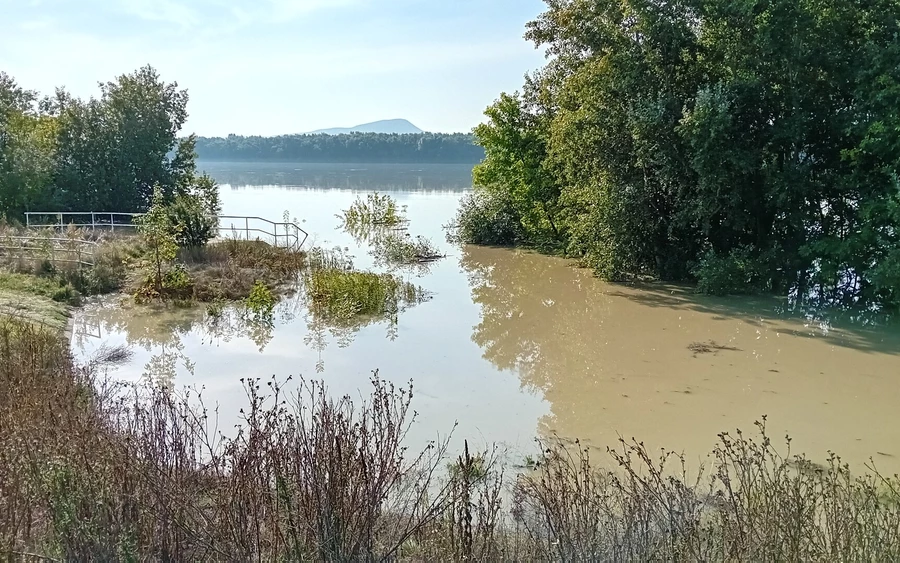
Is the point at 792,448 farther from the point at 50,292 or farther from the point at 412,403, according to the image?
the point at 50,292

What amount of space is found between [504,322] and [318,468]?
9954 mm

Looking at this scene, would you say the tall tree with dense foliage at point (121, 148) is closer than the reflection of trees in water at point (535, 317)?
No

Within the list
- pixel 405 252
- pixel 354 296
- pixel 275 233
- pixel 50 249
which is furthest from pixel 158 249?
pixel 405 252

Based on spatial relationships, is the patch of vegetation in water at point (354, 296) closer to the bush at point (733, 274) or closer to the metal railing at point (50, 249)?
the metal railing at point (50, 249)

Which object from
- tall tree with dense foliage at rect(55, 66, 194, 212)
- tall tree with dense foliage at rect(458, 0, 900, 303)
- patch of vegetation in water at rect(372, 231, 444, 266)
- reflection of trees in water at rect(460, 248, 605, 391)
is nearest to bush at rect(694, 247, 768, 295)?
tall tree with dense foliage at rect(458, 0, 900, 303)

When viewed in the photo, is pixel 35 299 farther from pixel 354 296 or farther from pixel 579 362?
pixel 579 362

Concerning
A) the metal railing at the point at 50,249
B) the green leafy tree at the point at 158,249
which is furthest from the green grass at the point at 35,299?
the green leafy tree at the point at 158,249

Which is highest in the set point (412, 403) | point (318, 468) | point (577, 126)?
point (577, 126)

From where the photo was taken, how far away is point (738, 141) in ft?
49.4

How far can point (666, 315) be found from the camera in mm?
Answer: 14148

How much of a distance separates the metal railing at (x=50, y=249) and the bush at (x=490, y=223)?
43.0ft

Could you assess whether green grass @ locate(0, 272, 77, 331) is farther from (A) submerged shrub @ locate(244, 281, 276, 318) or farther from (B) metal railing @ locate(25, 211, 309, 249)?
(B) metal railing @ locate(25, 211, 309, 249)

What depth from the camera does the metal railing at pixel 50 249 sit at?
1617cm

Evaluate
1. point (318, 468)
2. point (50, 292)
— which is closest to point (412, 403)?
point (318, 468)
